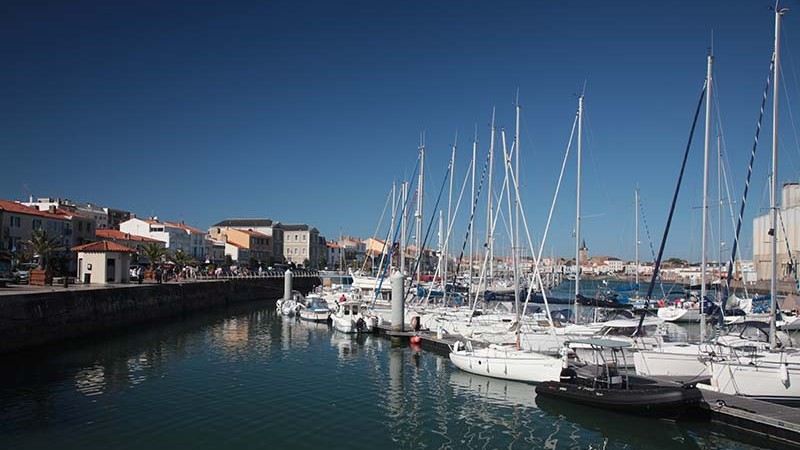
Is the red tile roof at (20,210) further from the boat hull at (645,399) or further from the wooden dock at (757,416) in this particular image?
the wooden dock at (757,416)

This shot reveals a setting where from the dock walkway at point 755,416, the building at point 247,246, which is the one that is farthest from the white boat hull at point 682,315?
the building at point 247,246

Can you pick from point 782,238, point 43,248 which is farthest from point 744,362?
point 782,238

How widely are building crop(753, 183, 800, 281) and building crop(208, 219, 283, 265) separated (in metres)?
100

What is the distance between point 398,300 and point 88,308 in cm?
2186

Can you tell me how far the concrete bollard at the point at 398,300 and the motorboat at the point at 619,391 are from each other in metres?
18.0

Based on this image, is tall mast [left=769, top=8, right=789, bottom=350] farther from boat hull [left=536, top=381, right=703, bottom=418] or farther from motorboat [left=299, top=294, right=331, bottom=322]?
motorboat [left=299, top=294, right=331, bottom=322]

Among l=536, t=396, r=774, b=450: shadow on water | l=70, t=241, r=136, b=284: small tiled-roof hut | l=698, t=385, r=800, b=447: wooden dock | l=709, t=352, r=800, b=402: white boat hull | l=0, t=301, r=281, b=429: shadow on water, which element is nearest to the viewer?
l=698, t=385, r=800, b=447: wooden dock

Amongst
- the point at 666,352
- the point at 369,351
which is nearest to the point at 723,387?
the point at 666,352

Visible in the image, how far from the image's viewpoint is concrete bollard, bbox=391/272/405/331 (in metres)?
41.2

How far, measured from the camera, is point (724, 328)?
32.2 meters

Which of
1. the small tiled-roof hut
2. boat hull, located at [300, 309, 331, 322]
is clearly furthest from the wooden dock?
the small tiled-roof hut

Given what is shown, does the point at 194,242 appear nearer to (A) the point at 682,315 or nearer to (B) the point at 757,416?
(A) the point at 682,315

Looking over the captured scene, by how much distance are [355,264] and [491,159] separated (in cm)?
9585

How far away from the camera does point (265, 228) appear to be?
136750 millimetres
